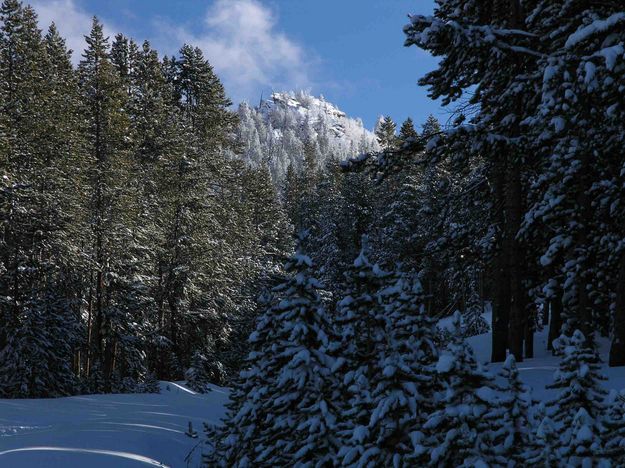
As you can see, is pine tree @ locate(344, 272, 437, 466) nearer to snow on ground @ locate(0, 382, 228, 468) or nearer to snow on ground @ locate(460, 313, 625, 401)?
snow on ground @ locate(460, 313, 625, 401)

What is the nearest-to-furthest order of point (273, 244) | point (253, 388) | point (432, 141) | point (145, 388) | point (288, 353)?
point (288, 353) → point (253, 388) → point (432, 141) → point (145, 388) → point (273, 244)

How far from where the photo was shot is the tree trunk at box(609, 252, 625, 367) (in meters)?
10.1

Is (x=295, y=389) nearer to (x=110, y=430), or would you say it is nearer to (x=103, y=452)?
(x=103, y=452)

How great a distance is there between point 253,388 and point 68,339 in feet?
61.6

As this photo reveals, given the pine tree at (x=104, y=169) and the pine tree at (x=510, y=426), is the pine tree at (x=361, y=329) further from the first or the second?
the pine tree at (x=104, y=169)

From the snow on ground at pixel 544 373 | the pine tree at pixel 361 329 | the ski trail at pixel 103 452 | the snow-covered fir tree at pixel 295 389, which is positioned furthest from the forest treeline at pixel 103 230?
the pine tree at pixel 361 329

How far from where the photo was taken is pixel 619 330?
10273 mm

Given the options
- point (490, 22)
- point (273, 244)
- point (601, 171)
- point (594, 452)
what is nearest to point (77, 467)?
point (594, 452)

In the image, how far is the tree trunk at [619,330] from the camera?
1009cm

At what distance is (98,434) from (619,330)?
9275 mm

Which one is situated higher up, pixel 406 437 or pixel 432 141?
pixel 432 141

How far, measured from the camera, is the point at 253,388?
24.3 ft

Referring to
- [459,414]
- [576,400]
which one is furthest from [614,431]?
[459,414]

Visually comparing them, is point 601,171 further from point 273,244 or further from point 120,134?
point 273,244
